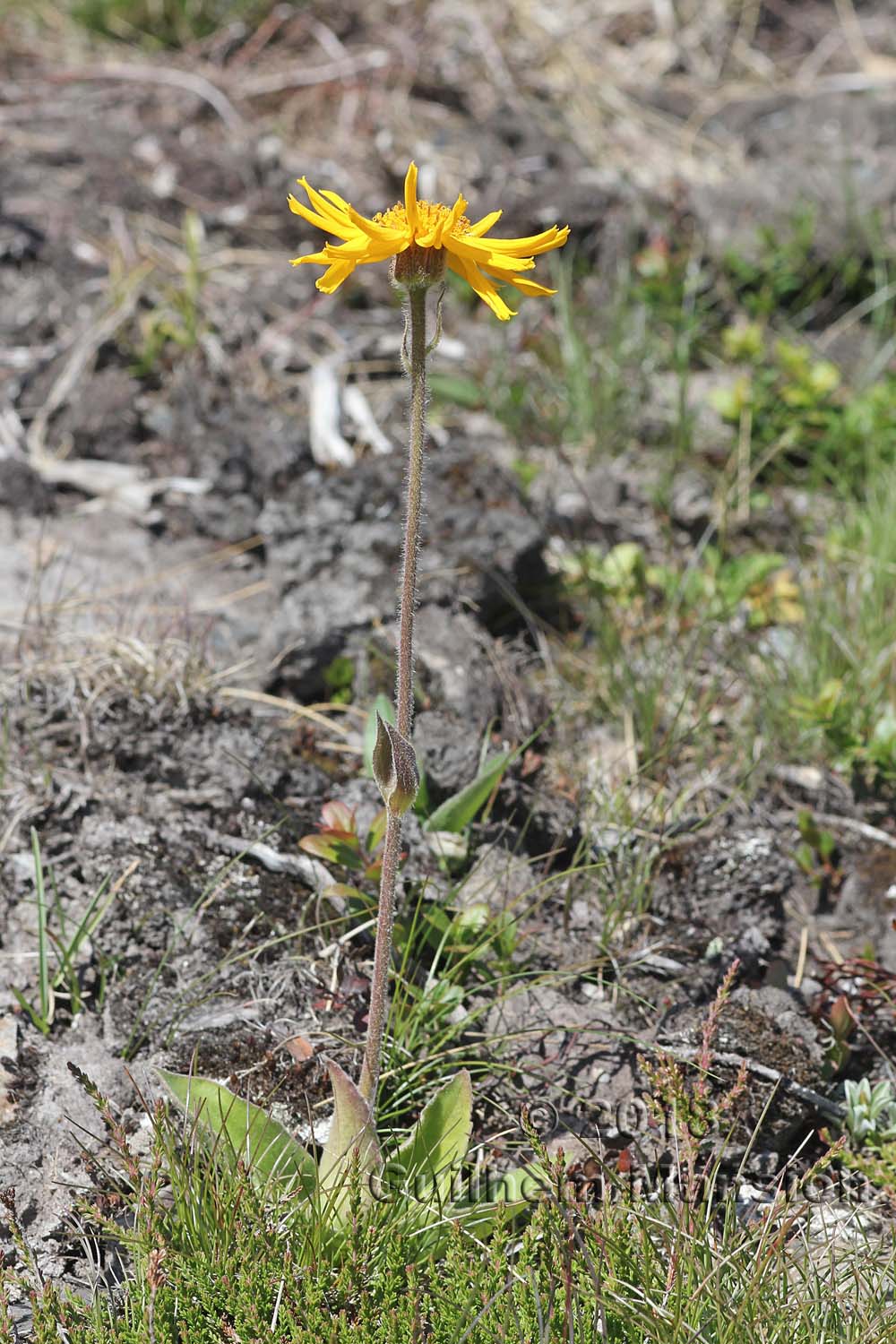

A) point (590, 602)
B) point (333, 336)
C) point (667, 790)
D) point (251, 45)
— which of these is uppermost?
point (251, 45)

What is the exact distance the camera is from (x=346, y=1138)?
1936mm

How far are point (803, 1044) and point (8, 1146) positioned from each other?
61.2 inches

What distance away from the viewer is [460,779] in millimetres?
2695

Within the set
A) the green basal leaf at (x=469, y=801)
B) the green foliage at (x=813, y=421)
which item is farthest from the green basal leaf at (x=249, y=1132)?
the green foliage at (x=813, y=421)

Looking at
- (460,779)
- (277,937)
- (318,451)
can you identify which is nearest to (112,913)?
(277,937)

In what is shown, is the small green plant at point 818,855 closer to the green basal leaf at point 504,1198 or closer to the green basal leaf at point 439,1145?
the green basal leaf at point 504,1198

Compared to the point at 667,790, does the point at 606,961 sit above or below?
below

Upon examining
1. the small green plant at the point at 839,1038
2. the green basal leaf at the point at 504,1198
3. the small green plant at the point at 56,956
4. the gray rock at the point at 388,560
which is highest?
the gray rock at the point at 388,560

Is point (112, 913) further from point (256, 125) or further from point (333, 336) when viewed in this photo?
point (256, 125)

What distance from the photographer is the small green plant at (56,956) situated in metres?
2.21

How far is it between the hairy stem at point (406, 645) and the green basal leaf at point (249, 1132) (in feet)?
0.53

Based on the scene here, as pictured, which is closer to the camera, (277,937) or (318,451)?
(277,937)

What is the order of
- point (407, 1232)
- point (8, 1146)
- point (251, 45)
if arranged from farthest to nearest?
1. point (251, 45)
2. point (8, 1146)
3. point (407, 1232)

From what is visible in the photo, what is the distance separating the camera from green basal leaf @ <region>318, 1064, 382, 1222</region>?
190cm
